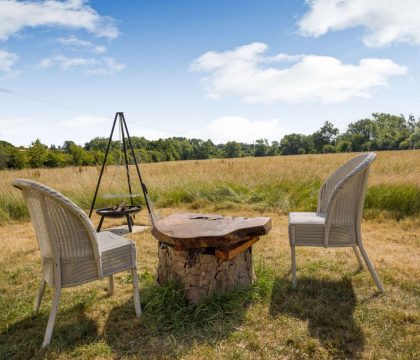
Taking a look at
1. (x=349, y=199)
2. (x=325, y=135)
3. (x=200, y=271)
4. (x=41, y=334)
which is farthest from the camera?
(x=325, y=135)

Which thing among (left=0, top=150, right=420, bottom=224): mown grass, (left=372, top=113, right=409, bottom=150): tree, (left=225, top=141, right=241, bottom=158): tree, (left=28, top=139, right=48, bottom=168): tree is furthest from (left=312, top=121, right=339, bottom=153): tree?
(left=0, top=150, right=420, bottom=224): mown grass

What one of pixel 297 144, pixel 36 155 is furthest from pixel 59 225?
pixel 297 144

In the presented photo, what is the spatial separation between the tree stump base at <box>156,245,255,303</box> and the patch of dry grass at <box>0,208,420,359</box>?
0.34 ft

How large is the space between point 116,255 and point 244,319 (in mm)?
1039

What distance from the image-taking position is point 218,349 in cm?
193

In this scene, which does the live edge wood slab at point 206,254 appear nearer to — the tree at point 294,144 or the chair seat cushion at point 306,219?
the chair seat cushion at point 306,219

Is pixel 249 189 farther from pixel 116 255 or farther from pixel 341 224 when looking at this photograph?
pixel 116 255

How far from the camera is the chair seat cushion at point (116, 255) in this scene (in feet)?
7.20

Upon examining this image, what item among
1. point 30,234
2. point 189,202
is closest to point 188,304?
point 30,234

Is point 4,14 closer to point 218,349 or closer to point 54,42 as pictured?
point 54,42

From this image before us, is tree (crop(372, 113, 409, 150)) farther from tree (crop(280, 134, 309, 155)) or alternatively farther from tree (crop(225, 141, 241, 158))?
tree (crop(225, 141, 241, 158))

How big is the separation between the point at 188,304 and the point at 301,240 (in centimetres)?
111

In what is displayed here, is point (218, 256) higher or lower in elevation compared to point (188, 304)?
higher

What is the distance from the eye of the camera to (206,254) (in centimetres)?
243
